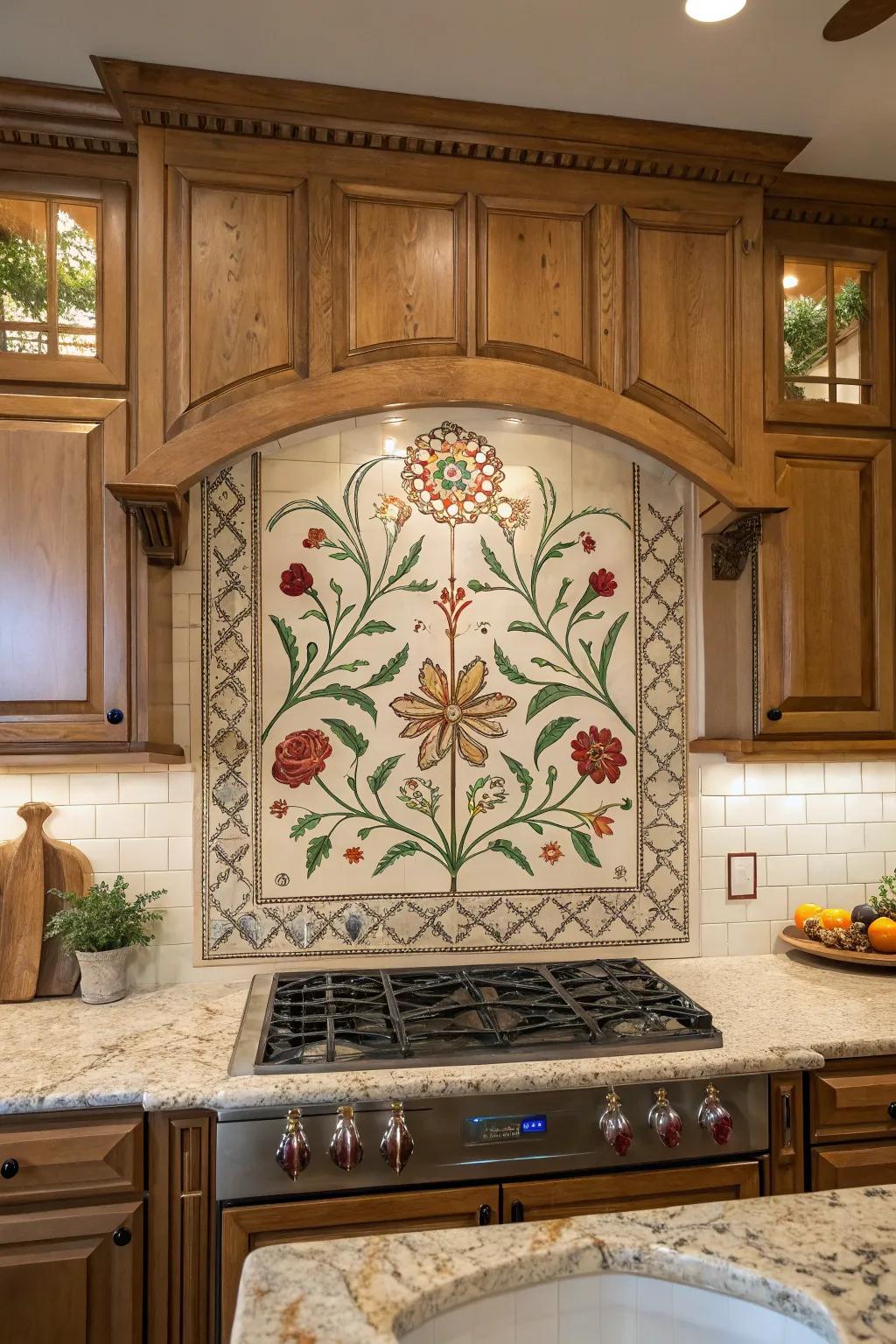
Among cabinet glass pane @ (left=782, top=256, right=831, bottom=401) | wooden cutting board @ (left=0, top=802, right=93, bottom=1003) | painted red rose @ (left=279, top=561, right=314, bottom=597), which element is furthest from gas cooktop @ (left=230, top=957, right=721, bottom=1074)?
cabinet glass pane @ (left=782, top=256, right=831, bottom=401)

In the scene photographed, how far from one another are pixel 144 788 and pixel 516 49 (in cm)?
185

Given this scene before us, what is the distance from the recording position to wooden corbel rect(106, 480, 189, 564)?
1.88m

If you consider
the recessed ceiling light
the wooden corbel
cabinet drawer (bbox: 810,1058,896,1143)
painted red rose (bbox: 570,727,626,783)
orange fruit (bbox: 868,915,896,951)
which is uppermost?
the recessed ceiling light

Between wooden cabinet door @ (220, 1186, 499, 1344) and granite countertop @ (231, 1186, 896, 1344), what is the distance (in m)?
0.75

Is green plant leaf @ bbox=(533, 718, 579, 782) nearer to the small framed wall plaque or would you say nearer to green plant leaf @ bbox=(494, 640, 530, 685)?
green plant leaf @ bbox=(494, 640, 530, 685)

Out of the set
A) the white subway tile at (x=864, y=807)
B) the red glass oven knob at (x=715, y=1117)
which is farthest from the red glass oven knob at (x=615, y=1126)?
the white subway tile at (x=864, y=807)

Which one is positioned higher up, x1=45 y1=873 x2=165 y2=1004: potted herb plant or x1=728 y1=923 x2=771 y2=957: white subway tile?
x1=45 y1=873 x2=165 y2=1004: potted herb plant

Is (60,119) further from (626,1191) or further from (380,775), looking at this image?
(626,1191)

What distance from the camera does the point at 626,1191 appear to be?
5.57ft

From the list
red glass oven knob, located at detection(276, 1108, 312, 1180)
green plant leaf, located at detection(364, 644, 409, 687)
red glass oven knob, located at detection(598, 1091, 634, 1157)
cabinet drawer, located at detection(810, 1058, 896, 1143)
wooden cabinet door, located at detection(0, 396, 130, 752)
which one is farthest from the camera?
green plant leaf, located at detection(364, 644, 409, 687)

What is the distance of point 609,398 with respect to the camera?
81.0 inches

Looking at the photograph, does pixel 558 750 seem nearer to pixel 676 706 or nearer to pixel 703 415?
pixel 676 706

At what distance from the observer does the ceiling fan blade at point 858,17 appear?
1563 millimetres

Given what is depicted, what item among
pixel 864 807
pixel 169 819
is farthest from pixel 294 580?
pixel 864 807
